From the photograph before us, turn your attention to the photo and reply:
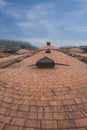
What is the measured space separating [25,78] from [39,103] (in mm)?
1458

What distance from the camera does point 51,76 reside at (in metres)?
5.70

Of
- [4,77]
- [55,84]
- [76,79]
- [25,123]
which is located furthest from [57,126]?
[4,77]

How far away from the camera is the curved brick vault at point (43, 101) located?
3611mm

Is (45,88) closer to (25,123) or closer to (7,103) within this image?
(7,103)

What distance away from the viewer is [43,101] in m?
4.34

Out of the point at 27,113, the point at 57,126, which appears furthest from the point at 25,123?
the point at 57,126

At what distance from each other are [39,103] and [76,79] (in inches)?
66.3

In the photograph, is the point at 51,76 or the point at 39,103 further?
the point at 51,76

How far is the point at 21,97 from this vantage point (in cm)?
454

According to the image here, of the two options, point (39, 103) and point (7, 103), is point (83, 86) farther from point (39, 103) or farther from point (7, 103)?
point (7, 103)

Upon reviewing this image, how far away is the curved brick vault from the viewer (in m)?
3.61

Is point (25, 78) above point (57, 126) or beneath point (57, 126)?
above

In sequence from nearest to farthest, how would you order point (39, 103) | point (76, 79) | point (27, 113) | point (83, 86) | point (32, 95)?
point (27, 113), point (39, 103), point (32, 95), point (83, 86), point (76, 79)

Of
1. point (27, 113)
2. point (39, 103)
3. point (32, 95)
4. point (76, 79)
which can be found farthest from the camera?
point (76, 79)
